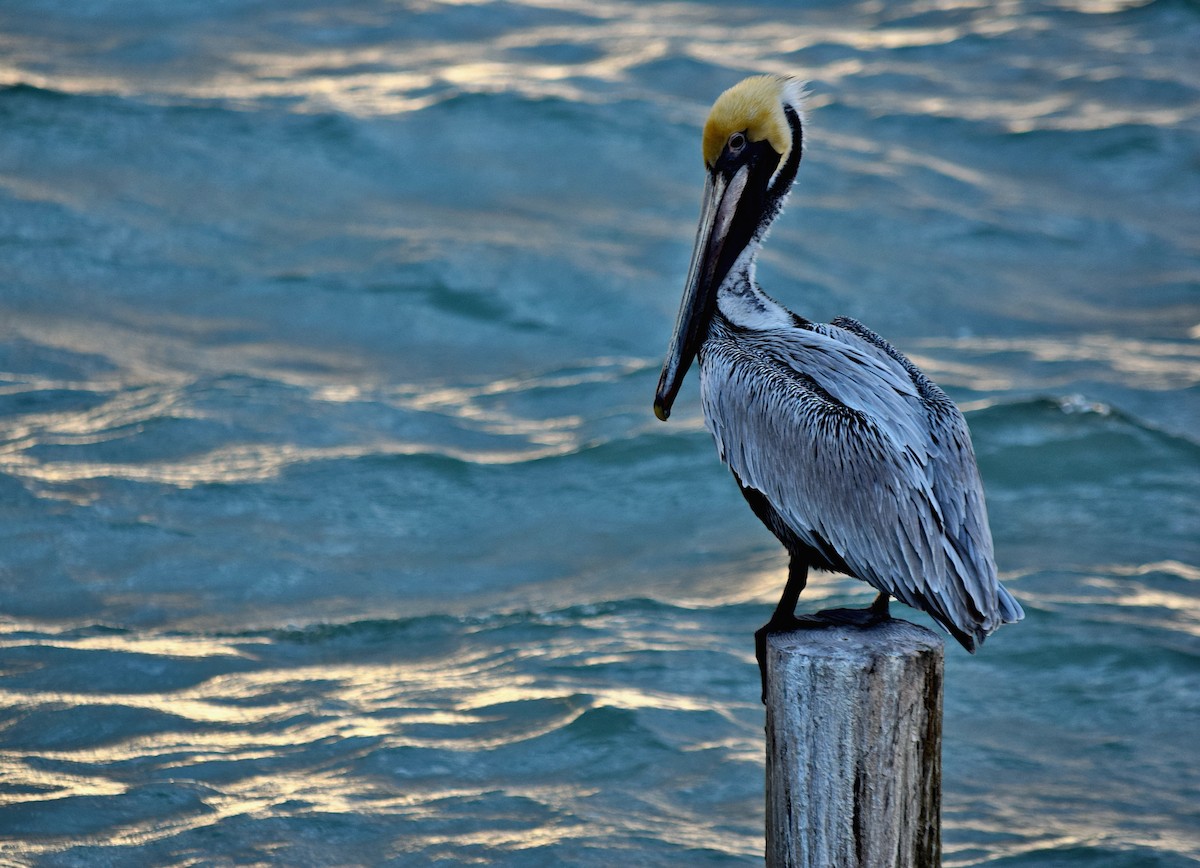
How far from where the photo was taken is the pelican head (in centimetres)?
389

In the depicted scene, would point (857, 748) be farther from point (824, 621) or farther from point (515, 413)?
point (515, 413)

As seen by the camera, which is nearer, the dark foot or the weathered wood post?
the weathered wood post

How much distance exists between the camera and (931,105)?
13.6 m

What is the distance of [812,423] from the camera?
11.5 ft

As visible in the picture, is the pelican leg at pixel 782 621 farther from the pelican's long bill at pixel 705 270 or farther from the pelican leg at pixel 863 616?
the pelican's long bill at pixel 705 270

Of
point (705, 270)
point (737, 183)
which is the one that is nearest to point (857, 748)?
point (705, 270)

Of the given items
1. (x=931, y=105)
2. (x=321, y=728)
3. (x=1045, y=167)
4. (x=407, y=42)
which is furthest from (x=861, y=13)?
(x=321, y=728)

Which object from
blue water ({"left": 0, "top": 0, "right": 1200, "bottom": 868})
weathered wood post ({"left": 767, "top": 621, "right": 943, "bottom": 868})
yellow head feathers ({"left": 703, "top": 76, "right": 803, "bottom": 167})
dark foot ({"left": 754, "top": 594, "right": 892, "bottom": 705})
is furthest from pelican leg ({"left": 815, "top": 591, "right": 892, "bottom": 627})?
blue water ({"left": 0, "top": 0, "right": 1200, "bottom": 868})

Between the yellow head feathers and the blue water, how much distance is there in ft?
8.11

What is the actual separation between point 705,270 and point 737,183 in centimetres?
26

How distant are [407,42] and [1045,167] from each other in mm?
6322

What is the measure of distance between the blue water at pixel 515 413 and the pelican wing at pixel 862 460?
74.6 inches

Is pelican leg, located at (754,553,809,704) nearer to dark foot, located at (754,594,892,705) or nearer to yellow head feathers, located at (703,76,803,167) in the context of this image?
dark foot, located at (754,594,892,705)

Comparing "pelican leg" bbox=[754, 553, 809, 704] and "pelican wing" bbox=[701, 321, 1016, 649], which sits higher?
"pelican wing" bbox=[701, 321, 1016, 649]
